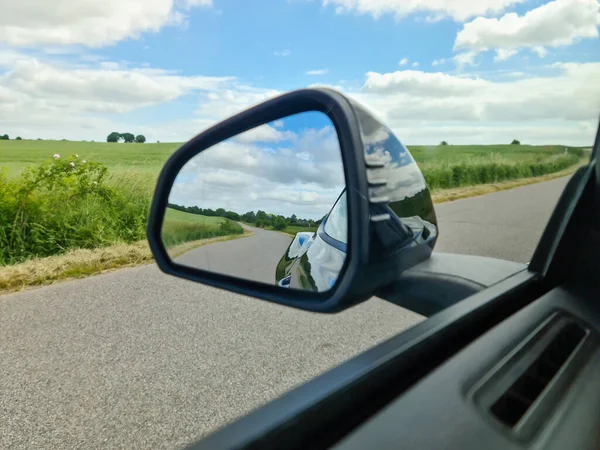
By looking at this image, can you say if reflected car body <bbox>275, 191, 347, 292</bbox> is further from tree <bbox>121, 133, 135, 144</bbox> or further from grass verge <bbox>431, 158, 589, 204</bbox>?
tree <bbox>121, 133, 135, 144</bbox>

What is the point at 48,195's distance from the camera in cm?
635

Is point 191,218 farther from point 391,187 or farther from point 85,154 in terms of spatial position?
point 85,154

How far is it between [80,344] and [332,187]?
266 cm

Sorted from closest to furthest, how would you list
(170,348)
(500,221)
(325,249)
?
(325,249)
(500,221)
(170,348)

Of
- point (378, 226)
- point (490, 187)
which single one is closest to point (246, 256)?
point (378, 226)

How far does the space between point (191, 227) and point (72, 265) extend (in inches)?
160

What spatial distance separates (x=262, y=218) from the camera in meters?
1.44

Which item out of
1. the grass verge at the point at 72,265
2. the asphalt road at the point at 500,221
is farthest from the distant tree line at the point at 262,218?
the grass verge at the point at 72,265

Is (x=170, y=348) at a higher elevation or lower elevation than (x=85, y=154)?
lower

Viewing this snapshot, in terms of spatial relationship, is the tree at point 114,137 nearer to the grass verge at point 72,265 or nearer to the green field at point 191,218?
the green field at point 191,218

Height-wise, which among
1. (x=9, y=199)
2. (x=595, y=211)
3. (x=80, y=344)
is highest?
(x=595, y=211)

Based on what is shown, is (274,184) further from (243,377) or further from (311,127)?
(243,377)

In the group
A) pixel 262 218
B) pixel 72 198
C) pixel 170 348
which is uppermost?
pixel 262 218

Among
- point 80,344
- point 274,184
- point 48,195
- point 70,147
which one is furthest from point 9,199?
point 274,184
